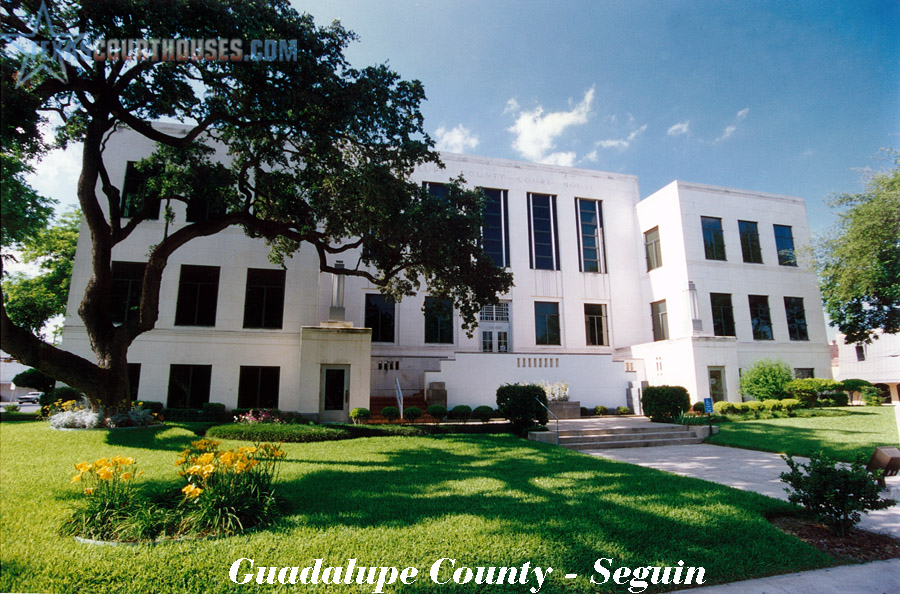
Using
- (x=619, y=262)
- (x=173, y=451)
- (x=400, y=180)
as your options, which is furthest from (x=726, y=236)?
(x=173, y=451)

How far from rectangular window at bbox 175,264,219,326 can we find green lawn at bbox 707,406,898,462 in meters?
17.3

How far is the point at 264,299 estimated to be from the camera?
1577 cm

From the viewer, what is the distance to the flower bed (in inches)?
120

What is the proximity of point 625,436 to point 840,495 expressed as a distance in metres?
7.98

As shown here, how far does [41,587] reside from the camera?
2.15 meters

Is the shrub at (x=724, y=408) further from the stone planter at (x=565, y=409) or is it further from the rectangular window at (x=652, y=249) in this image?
the rectangular window at (x=652, y=249)

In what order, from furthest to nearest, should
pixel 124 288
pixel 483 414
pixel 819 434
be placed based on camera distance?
pixel 124 288, pixel 483 414, pixel 819 434

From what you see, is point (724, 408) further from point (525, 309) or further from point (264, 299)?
point (264, 299)

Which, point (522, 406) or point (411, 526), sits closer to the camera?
point (411, 526)

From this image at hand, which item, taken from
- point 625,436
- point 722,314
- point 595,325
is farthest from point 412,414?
point 722,314

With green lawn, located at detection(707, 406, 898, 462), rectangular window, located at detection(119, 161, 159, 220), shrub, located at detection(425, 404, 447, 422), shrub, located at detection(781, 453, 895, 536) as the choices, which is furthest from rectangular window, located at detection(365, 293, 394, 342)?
shrub, located at detection(781, 453, 895, 536)

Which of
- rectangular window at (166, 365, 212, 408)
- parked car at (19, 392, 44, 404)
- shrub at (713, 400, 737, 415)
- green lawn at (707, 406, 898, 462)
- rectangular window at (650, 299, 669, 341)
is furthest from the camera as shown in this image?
rectangular window at (650, 299, 669, 341)

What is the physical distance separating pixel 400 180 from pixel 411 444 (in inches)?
248

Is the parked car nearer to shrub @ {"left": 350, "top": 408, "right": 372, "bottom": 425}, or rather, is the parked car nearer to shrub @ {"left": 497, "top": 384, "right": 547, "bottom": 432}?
shrub @ {"left": 350, "top": 408, "right": 372, "bottom": 425}
